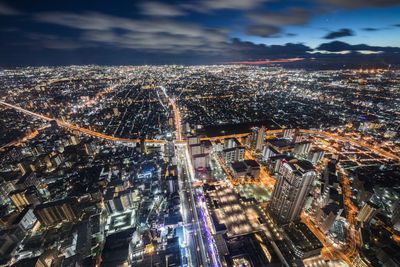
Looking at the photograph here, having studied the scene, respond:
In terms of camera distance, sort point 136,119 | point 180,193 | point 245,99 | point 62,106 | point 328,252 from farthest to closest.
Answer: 1. point 245,99
2. point 62,106
3. point 136,119
4. point 180,193
5. point 328,252

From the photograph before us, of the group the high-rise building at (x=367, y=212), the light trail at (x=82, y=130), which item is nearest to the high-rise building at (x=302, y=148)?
the high-rise building at (x=367, y=212)

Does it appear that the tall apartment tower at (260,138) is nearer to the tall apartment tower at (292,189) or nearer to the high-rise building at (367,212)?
the tall apartment tower at (292,189)

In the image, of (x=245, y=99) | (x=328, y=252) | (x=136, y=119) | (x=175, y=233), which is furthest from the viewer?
(x=245, y=99)

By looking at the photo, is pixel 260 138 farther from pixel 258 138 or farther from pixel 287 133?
pixel 287 133

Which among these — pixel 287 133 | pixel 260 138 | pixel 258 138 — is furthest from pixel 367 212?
pixel 287 133

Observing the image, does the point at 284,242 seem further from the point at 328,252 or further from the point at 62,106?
the point at 62,106

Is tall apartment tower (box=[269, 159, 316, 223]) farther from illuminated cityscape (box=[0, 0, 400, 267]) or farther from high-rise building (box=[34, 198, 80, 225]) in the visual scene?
high-rise building (box=[34, 198, 80, 225])

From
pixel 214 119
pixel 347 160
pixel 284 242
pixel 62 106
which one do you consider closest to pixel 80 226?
pixel 284 242

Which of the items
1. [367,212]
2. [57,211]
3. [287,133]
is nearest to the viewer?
[367,212]

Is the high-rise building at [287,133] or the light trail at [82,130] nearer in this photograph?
the high-rise building at [287,133]
